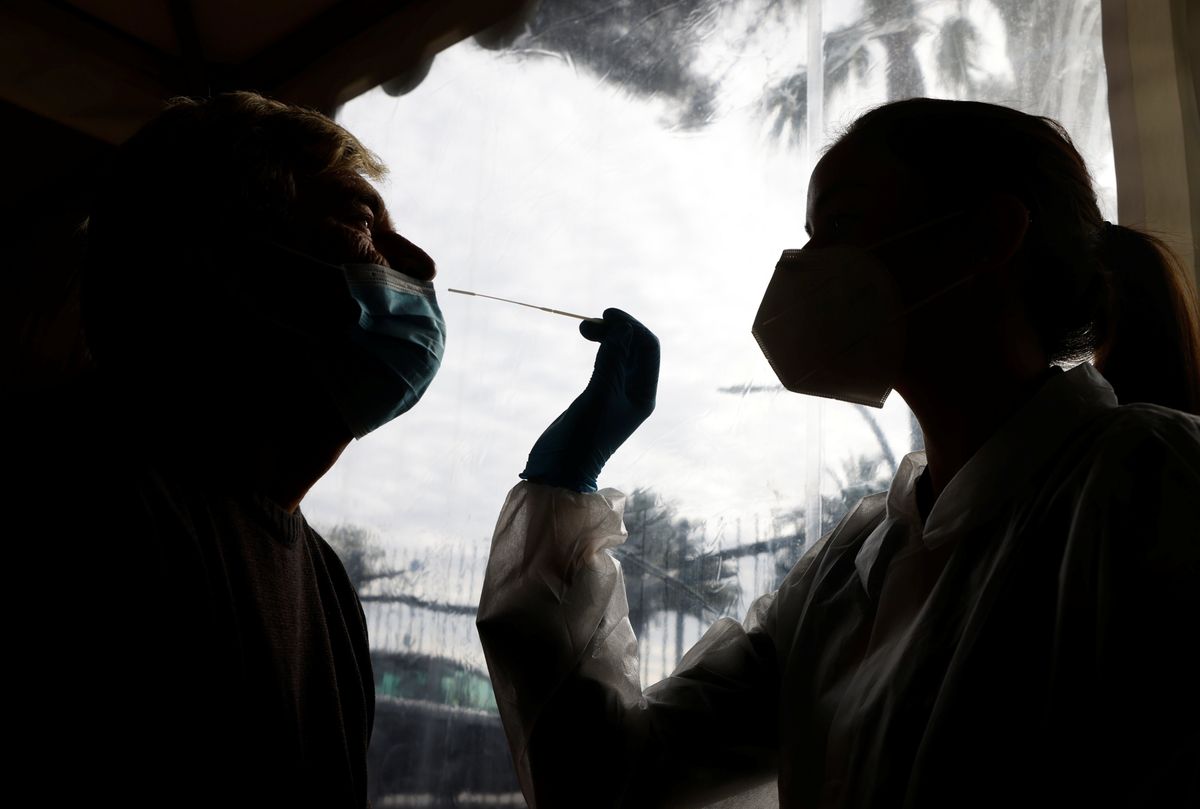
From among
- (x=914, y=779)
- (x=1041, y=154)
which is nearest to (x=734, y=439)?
(x=1041, y=154)

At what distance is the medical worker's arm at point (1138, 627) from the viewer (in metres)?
0.60

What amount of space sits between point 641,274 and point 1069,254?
36.3 inches

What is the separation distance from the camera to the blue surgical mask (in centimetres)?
104

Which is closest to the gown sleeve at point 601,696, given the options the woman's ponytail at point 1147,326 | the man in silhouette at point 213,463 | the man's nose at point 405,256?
the man in silhouette at point 213,463

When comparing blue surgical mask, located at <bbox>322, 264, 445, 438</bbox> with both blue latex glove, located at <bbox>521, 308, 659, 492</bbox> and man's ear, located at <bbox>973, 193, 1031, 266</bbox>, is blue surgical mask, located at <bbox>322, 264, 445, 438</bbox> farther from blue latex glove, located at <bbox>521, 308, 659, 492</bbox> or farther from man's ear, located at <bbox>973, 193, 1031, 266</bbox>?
man's ear, located at <bbox>973, 193, 1031, 266</bbox>

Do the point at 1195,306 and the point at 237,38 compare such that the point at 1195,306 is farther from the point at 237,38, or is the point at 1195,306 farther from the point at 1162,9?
the point at 237,38

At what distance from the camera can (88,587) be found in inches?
30.4

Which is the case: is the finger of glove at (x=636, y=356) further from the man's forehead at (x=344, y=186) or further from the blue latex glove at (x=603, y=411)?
the man's forehead at (x=344, y=186)

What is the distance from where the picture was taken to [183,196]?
999 mm

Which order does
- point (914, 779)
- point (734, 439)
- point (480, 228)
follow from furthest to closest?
point (480, 228), point (734, 439), point (914, 779)

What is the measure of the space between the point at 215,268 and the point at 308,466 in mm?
254

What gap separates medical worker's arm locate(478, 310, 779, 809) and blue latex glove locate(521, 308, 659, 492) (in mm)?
23

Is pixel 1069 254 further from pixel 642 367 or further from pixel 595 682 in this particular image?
pixel 595 682

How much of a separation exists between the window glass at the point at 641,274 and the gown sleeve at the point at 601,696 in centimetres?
44
